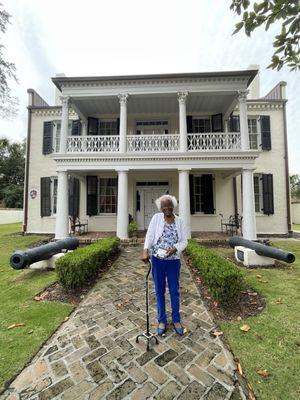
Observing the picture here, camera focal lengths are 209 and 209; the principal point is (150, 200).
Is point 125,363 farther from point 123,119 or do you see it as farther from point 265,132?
point 265,132

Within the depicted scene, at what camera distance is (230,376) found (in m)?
2.16

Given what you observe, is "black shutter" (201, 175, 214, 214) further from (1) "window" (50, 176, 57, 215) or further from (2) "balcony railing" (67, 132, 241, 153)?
(1) "window" (50, 176, 57, 215)

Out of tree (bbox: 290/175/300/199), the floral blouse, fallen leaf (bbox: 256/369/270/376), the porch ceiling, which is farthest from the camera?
tree (bbox: 290/175/300/199)

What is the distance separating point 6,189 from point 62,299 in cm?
3190

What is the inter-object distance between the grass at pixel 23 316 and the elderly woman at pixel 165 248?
1.67 m

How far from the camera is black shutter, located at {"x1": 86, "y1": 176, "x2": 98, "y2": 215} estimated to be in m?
11.0

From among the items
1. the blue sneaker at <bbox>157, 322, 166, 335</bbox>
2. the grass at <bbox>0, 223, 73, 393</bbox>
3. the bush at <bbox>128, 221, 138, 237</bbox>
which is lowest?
the grass at <bbox>0, 223, 73, 393</bbox>

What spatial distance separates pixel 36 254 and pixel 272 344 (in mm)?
5146

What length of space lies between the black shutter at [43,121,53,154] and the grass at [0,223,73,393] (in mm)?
7891

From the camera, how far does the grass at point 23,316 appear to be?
8.07 feet

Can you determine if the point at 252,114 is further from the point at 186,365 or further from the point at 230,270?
the point at 186,365

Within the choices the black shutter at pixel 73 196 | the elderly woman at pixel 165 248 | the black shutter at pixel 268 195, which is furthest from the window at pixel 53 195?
the black shutter at pixel 268 195

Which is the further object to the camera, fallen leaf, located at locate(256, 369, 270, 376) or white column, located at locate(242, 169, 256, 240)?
white column, located at locate(242, 169, 256, 240)

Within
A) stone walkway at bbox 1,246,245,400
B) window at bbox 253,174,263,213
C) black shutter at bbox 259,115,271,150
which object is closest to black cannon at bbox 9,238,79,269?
stone walkway at bbox 1,246,245,400
